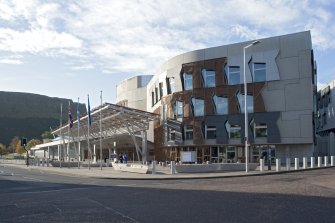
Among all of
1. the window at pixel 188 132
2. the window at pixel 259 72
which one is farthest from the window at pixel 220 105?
the window at pixel 259 72

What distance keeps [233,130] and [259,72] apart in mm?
7916

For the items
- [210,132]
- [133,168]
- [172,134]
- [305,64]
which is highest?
[305,64]

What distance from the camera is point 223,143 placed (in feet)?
191

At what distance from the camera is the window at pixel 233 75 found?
189 feet

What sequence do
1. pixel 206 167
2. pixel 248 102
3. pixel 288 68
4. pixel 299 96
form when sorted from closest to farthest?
pixel 206 167 → pixel 299 96 → pixel 288 68 → pixel 248 102

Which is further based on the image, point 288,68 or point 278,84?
point 278,84

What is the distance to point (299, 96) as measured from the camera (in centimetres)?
5297

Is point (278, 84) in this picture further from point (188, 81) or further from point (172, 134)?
point (172, 134)

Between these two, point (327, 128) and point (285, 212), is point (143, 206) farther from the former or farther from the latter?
point (327, 128)

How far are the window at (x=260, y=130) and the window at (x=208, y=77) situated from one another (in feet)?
26.1

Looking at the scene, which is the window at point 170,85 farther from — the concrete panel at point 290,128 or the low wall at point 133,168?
the low wall at point 133,168

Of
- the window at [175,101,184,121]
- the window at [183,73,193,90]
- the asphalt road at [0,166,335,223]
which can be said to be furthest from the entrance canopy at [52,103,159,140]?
the asphalt road at [0,166,335,223]

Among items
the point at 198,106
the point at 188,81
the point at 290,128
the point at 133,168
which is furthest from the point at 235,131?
the point at 133,168

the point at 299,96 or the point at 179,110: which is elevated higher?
the point at 299,96
